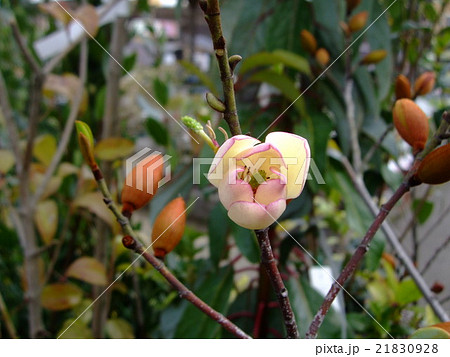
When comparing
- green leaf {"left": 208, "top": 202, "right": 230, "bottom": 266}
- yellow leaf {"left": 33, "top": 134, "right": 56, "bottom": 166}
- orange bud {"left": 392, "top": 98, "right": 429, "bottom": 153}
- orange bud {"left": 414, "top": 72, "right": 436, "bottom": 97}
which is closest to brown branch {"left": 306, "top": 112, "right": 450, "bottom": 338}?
orange bud {"left": 392, "top": 98, "right": 429, "bottom": 153}

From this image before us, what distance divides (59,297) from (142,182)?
1.25ft

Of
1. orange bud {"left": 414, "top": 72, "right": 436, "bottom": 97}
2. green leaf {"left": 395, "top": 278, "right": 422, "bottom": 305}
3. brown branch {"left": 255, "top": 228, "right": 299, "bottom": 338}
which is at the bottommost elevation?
brown branch {"left": 255, "top": 228, "right": 299, "bottom": 338}

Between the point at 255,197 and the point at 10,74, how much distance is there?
1.07 m

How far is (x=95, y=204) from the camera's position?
495 mm

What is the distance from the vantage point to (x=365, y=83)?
50 centimetres

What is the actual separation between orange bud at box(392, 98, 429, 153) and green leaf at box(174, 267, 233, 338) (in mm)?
215

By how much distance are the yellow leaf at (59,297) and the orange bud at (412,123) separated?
42cm

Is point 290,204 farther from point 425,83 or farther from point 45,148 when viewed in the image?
point 45,148

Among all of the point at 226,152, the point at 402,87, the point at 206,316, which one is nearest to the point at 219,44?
the point at 226,152

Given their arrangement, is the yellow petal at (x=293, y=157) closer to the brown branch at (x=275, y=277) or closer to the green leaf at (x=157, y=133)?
the brown branch at (x=275, y=277)

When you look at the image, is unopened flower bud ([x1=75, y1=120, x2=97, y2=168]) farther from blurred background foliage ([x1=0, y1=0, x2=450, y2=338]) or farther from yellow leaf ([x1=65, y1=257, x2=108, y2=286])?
yellow leaf ([x1=65, y1=257, x2=108, y2=286])

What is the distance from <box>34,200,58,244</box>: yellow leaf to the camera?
0.51 m

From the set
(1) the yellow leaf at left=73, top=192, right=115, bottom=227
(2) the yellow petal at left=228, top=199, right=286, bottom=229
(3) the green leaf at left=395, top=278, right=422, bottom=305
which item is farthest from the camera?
(1) the yellow leaf at left=73, top=192, right=115, bottom=227

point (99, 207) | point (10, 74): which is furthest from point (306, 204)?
point (10, 74)
